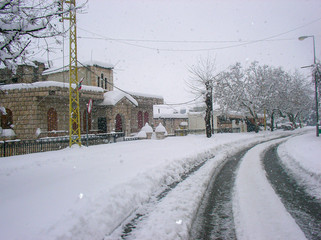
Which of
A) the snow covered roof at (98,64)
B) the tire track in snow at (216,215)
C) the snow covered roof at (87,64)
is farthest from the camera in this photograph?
the snow covered roof at (98,64)

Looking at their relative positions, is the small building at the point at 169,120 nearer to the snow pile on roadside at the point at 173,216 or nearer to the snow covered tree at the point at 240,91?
the snow covered tree at the point at 240,91

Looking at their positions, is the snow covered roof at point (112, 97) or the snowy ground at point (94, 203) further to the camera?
the snow covered roof at point (112, 97)

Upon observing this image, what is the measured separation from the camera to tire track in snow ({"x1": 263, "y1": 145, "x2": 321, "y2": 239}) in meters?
3.84

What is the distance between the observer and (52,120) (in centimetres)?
1978

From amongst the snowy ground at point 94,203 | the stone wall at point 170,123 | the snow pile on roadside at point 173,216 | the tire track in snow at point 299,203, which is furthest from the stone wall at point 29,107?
the stone wall at point 170,123

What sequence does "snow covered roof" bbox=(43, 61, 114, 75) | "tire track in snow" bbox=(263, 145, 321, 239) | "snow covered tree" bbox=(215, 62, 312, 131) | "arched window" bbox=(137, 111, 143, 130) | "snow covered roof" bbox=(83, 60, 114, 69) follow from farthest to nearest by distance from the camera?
"snow covered tree" bbox=(215, 62, 312, 131), "arched window" bbox=(137, 111, 143, 130), "snow covered roof" bbox=(83, 60, 114, 69), "snow covered roof" bbox=(43, 61, 114, 75), "tire track in snow" bbox=(263, 145, 321, 239)

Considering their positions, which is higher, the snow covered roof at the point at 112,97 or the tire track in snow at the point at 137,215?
the snow covered roof at the point at 112,97

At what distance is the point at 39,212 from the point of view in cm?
398

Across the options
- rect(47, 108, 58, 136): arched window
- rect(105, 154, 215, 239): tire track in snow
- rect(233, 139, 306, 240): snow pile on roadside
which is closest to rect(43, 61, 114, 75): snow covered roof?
rect(47, 108, 58, 136): arched window

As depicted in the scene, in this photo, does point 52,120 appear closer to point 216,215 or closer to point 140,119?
point 140,119

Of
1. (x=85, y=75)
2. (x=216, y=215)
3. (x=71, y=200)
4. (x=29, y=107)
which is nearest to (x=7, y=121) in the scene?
(x=29, y=107)

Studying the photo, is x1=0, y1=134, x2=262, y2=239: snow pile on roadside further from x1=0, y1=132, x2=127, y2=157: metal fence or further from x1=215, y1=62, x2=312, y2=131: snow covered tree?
x1=215, y1=62, x2=312, y2=131: snow covered tree

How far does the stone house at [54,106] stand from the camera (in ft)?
59.2

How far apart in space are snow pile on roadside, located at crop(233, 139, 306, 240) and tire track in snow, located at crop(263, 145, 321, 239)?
5.4 inches
